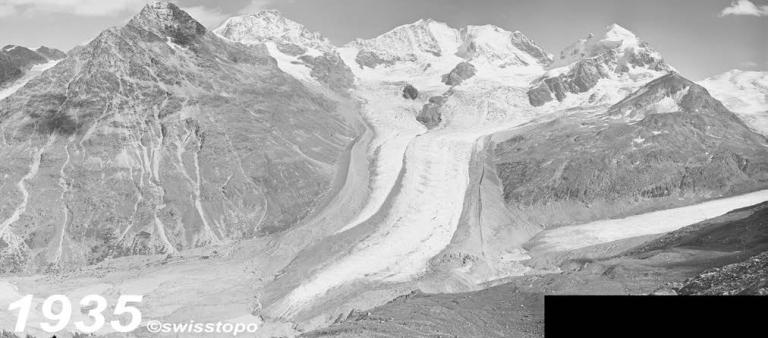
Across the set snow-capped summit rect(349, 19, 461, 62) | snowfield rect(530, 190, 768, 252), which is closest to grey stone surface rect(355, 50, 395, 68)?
snow-capped summit rect(349, 19, 461, 62)

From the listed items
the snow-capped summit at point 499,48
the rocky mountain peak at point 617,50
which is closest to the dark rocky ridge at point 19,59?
the snow-capped summit at point 499,48

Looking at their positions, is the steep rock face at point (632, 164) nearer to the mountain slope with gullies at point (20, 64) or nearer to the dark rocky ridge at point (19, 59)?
the mountain slope with gullies at point (20, 64)

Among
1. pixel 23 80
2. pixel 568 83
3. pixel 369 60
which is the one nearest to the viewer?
pixel 23 80

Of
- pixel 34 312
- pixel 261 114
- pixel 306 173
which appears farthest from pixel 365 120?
pixel 34 312

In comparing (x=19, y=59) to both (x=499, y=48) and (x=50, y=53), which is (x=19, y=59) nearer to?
(x=50, y=53)

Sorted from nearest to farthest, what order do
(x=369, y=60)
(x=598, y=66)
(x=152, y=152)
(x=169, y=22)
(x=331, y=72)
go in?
(x=152, y=152), (x=169, y=22), (x=598, y=66), (x=331, y=72), (x=369, y=60)

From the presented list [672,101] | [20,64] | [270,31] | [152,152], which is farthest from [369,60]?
[152,152]

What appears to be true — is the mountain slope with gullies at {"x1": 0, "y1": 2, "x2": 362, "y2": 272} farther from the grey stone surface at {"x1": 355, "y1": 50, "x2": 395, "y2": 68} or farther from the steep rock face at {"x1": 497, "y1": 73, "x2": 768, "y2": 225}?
the grey stone surface at {"x1": 355, "y1": 50, "x2": 395, "y2": 68}
